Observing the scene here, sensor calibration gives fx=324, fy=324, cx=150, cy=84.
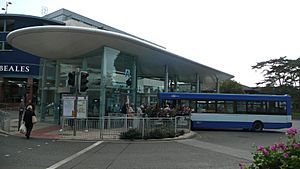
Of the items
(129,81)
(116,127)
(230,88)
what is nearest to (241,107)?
(129,81)

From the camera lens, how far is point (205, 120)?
72.2 feet

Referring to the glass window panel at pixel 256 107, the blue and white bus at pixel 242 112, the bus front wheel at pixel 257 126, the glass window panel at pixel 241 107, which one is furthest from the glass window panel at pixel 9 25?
the bus front wheel at pixel 257 126

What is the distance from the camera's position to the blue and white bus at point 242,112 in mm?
21969

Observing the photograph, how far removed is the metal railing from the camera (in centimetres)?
1558

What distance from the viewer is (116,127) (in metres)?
16.1

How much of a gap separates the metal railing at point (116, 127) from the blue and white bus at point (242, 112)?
5724 millimetres

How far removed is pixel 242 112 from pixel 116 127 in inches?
393

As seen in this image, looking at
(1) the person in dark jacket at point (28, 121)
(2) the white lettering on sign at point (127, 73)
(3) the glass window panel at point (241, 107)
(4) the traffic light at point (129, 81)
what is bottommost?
(1) the person in dark jacket at point (28, 121)

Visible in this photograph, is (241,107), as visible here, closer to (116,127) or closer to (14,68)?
(116,127)

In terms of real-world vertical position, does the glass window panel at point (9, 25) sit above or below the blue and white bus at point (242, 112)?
above

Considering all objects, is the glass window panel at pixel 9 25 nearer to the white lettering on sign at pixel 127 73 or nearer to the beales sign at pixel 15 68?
the beales sign at pixel 15 68

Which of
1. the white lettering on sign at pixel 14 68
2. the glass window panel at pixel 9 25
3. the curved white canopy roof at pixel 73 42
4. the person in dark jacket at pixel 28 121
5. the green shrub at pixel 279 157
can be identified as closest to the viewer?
the green shrub at pixel 279 157

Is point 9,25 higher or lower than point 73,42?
higher

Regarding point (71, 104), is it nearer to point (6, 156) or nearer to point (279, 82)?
point (6, 156)
